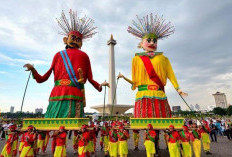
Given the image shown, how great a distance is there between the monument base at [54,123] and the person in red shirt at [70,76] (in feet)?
1.58

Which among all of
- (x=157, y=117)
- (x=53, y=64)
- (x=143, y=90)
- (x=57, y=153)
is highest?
(x=53, y=64)

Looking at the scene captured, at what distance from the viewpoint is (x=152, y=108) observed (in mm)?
6703

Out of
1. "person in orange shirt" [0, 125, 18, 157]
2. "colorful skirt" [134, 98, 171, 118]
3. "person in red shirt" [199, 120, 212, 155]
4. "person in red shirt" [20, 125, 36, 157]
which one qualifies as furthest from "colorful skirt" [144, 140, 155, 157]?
"person in orange shirt" [0, 125, 18, 157]

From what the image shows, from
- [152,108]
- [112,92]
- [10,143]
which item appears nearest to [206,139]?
[152,108]

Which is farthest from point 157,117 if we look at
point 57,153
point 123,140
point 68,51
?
point 68,51

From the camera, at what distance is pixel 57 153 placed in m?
5.65

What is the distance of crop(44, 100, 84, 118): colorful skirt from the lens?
6.47 metres

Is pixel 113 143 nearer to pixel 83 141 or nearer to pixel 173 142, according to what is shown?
pixel 83 141

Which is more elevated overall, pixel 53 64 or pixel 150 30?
pixel 150 30

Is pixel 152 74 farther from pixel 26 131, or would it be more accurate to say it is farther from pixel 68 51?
pixel 26 131

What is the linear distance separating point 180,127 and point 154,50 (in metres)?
3.59

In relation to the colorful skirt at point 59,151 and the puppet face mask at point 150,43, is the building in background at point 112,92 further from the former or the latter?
the colorful skirt at point 59,151

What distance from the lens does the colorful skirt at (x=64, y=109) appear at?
6473 millimetres

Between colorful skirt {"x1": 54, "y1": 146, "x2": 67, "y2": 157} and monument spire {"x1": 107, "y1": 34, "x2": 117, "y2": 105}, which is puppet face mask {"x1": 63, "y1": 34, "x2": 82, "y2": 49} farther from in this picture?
monument spire {"x1": 107, "y1": 34, "x2": 117, "y2": 105}
